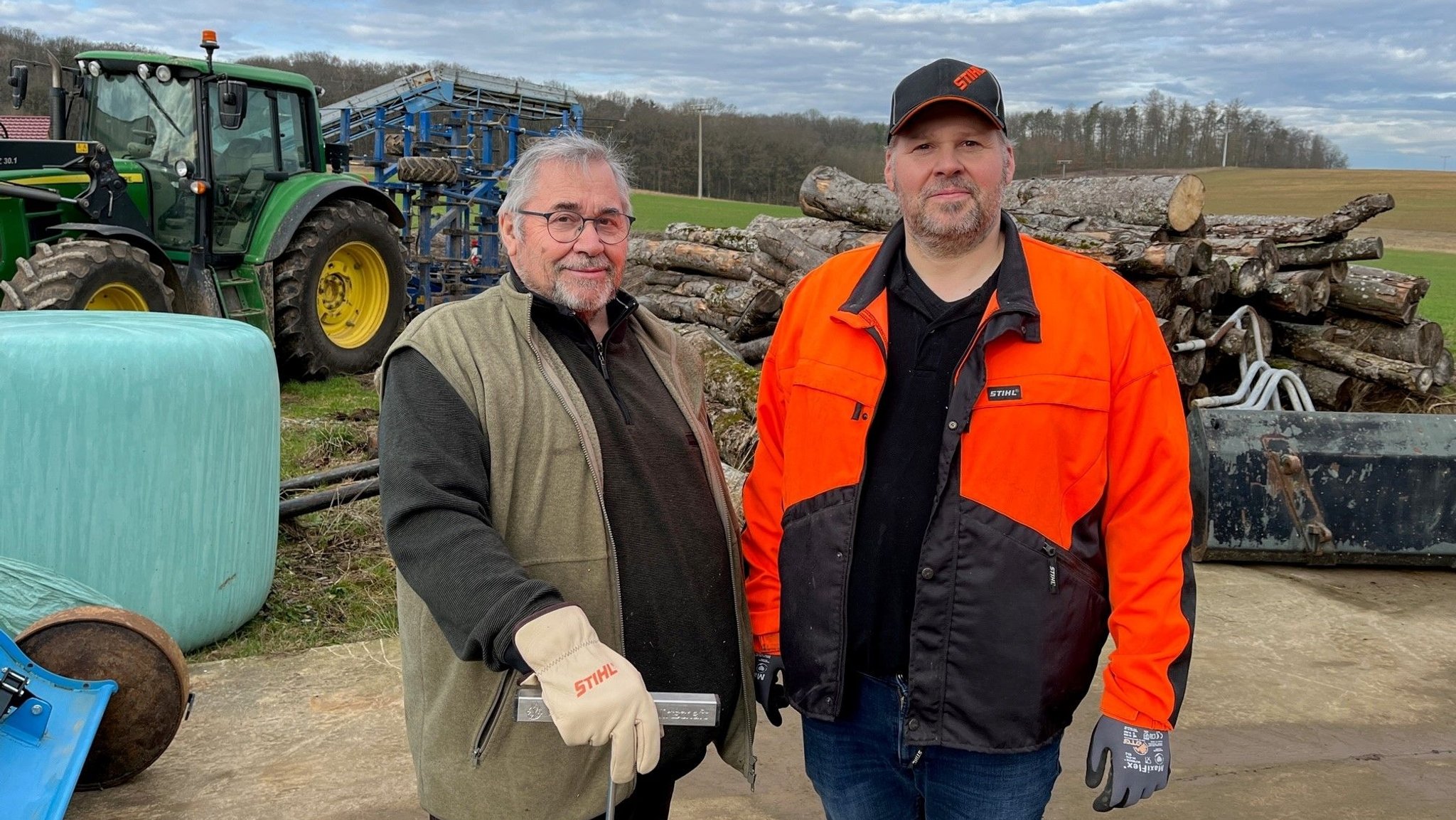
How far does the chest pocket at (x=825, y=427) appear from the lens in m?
2.12

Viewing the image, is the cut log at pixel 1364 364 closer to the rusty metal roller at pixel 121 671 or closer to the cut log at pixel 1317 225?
the cut log at pixel 1317 225

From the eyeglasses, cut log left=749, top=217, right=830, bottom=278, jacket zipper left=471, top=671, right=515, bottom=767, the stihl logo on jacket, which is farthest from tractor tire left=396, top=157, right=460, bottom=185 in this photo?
the stihl logo on jacket

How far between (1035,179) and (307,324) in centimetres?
597

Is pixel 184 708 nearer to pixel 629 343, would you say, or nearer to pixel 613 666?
pixel 629 343

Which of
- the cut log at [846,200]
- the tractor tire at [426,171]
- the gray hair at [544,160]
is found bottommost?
the gray hair at [544,160]

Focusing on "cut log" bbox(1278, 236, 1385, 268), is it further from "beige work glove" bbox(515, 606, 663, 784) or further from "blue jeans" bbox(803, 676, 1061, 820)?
"beige work glove" bbox(515, 606, 663, 784)

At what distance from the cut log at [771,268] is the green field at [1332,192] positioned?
4264 cm

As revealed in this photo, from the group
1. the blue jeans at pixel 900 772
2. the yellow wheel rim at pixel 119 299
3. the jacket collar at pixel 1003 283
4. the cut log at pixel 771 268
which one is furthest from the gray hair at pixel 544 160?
the yellow wheel rim at pixel 119 299

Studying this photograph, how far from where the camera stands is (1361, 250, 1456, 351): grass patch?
56.4ft

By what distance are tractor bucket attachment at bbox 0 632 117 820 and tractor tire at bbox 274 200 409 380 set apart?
6273 millimetres

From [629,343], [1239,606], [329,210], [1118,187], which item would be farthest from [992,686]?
[329,210]

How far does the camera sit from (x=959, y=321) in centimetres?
214

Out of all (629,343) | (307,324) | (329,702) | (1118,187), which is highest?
(1118,187)

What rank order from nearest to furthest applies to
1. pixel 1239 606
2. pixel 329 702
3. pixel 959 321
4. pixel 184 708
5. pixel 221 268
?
pixel 959 321 < pixel 184 708 < pixel 329 702 < pixel 1239 606 < pixel 221 268
